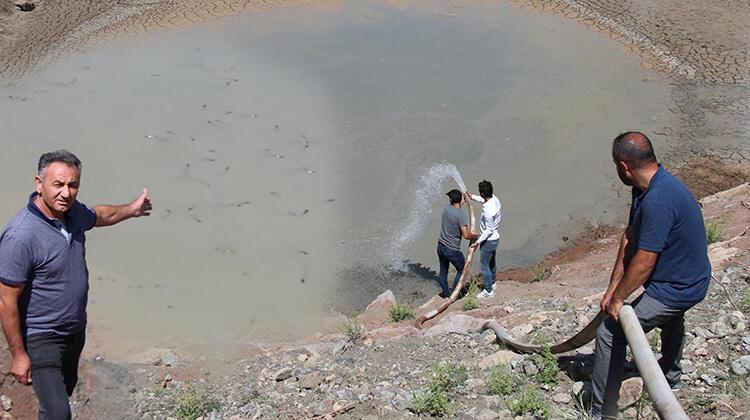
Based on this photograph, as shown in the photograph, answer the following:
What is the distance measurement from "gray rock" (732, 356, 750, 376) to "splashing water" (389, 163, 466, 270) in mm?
4857

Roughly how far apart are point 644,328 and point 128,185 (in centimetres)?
778

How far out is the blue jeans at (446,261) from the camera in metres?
8.31

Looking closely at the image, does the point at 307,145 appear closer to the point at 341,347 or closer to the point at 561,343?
the point at 341,347

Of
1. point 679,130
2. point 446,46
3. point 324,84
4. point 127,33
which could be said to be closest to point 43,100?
point 127,33

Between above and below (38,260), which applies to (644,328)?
below

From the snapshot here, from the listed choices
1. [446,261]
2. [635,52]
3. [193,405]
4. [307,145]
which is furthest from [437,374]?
[635,52]

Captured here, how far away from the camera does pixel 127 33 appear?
48.1 ft

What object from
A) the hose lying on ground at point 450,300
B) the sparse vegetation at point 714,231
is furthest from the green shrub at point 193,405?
the sparse vegetation at point 714,231

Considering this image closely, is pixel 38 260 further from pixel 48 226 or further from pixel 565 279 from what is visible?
pixel 565 279

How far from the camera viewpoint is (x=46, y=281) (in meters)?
4.06

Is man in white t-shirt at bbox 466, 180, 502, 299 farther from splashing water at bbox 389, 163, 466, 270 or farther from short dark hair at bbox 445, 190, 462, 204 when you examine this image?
splashing water at bbox 389, 163, 466, 270

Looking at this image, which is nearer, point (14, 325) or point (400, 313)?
point (14, 325)

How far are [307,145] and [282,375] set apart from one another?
229 inches

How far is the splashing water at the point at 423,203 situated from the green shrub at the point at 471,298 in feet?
4.29
